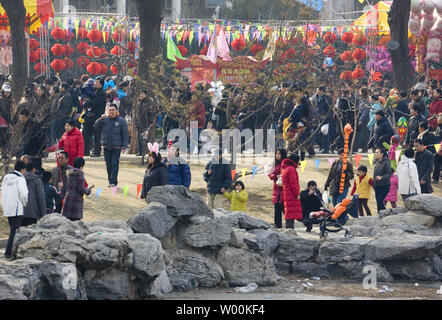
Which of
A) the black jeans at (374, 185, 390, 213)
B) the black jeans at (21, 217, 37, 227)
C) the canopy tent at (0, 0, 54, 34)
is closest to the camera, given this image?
the black jeans at (21, 217, 37, 227)

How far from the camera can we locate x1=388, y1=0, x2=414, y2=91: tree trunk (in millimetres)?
27094

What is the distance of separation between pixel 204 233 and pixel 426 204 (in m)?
4.44

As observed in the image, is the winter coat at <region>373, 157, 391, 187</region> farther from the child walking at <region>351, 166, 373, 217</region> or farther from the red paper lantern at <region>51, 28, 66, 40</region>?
the red paper lantern at <region>51, 28, 66, 40</region>

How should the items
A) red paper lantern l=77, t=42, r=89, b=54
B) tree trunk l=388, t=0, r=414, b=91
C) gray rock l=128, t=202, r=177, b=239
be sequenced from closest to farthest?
1. gray rock l=128, t=202, r=177, b=239
2. tree trunk l=388, t=0, r=414, b=91
3. red paper lantern l=77, t=42, r=89, b=54

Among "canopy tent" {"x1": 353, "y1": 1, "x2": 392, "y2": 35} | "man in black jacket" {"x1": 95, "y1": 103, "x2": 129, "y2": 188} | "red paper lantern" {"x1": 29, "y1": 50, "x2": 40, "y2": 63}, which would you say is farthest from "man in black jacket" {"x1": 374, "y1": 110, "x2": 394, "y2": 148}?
"canopy tent" {"x1": 353, "y1": 1, "x2": 392, "y2": 35}

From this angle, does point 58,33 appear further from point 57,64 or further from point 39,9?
point 39,9

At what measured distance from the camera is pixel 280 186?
1738 cm

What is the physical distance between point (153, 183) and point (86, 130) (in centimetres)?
674

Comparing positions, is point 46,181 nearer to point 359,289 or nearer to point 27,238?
point 27,238

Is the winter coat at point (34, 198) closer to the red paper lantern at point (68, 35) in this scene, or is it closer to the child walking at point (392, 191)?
the child walking at point (392, 191)

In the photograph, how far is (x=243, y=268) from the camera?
1475 centimetres

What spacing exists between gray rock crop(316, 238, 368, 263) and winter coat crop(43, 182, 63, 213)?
162 inches

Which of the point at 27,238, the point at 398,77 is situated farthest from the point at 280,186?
the point at 398,77

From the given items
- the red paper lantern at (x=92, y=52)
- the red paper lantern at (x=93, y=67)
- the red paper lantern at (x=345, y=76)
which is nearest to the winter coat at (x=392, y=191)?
the red paper lantern at (x=345, y=76)
